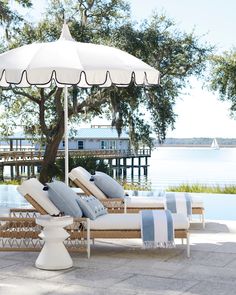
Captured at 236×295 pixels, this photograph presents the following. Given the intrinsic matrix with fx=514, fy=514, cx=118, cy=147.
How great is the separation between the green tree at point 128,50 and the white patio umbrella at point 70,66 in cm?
995

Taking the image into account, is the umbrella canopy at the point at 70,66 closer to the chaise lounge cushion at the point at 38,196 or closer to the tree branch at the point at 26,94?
the chaise lounge cushion at the point at 38,196

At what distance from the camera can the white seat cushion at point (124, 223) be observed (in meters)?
Result: 5.21

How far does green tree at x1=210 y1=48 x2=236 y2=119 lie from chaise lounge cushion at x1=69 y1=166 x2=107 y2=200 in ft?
35.0

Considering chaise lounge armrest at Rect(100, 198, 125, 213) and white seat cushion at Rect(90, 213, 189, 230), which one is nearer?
white seat cushion at Rect(90, 213, 189, 230)

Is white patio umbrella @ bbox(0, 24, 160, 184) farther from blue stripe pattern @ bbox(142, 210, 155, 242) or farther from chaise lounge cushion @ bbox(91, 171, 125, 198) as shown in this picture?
chaise lounge cushion @ bbox(91, 171, 125, 198)

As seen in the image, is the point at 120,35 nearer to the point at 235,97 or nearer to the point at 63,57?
the point at 235,97

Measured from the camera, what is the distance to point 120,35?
16.0 metres

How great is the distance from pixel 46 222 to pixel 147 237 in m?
1.04

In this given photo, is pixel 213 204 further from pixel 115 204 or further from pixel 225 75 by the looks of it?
pixel 225 75

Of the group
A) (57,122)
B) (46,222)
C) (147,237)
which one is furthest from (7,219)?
(57,122)

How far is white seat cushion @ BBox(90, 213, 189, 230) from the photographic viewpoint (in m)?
5.21

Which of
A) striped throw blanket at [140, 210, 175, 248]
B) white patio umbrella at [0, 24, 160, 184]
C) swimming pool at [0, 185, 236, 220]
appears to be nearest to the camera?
white patio umbrella at [0, 24, 160, 184]

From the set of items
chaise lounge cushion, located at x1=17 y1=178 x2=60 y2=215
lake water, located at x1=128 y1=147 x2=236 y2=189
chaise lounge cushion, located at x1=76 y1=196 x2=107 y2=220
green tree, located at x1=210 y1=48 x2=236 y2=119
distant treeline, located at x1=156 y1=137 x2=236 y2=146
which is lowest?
lake water, located at x1=128 y1=147 x2=236 y2=189

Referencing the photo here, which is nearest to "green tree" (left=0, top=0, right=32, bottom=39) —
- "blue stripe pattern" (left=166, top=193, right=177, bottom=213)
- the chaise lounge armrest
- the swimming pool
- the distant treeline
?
the swimming pool
